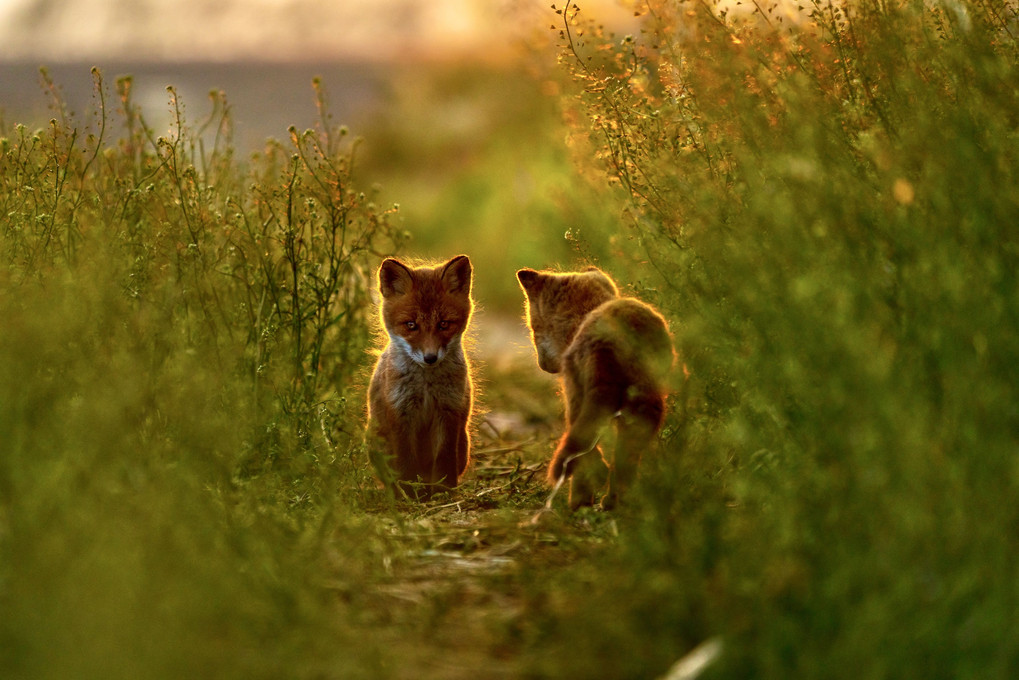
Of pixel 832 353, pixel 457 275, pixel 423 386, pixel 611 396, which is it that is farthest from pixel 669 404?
pixel 832 353

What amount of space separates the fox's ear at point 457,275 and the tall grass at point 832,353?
1164 millimetres

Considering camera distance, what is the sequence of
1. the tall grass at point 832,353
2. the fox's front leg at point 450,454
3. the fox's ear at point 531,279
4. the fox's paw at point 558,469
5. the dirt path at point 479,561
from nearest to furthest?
the tall grass at point 832,353
the dirt path at point 479,561
the fox's paw at point 558,469
the fox's ear at point 531,279
the fox's front leg at point 450,454

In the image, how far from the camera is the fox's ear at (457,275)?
5.76 meters

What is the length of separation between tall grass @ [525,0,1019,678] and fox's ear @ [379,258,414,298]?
4.34ft

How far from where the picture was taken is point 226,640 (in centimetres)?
277

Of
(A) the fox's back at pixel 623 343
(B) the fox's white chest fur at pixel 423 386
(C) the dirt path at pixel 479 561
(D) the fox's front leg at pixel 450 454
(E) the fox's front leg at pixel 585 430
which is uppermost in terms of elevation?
(A) the fox's back at pixel 623 343

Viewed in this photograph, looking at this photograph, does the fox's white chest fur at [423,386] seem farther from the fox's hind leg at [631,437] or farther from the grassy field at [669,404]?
the fox's hind leg at [631,437]

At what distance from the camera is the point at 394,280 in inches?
225

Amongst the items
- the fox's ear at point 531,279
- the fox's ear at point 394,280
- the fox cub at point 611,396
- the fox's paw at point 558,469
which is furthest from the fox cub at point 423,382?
the fox cub at point 611,396

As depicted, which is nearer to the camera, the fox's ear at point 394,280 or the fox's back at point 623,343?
the fox's back at point 623,343

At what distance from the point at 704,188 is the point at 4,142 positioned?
2907 mm

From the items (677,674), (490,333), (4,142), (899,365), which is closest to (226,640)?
(677,674)

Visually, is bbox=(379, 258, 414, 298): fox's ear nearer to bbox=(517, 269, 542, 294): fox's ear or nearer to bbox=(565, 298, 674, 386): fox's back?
bbox=(517, 269, 542, 294): fox's ear

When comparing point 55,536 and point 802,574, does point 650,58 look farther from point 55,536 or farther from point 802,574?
point 55,536
